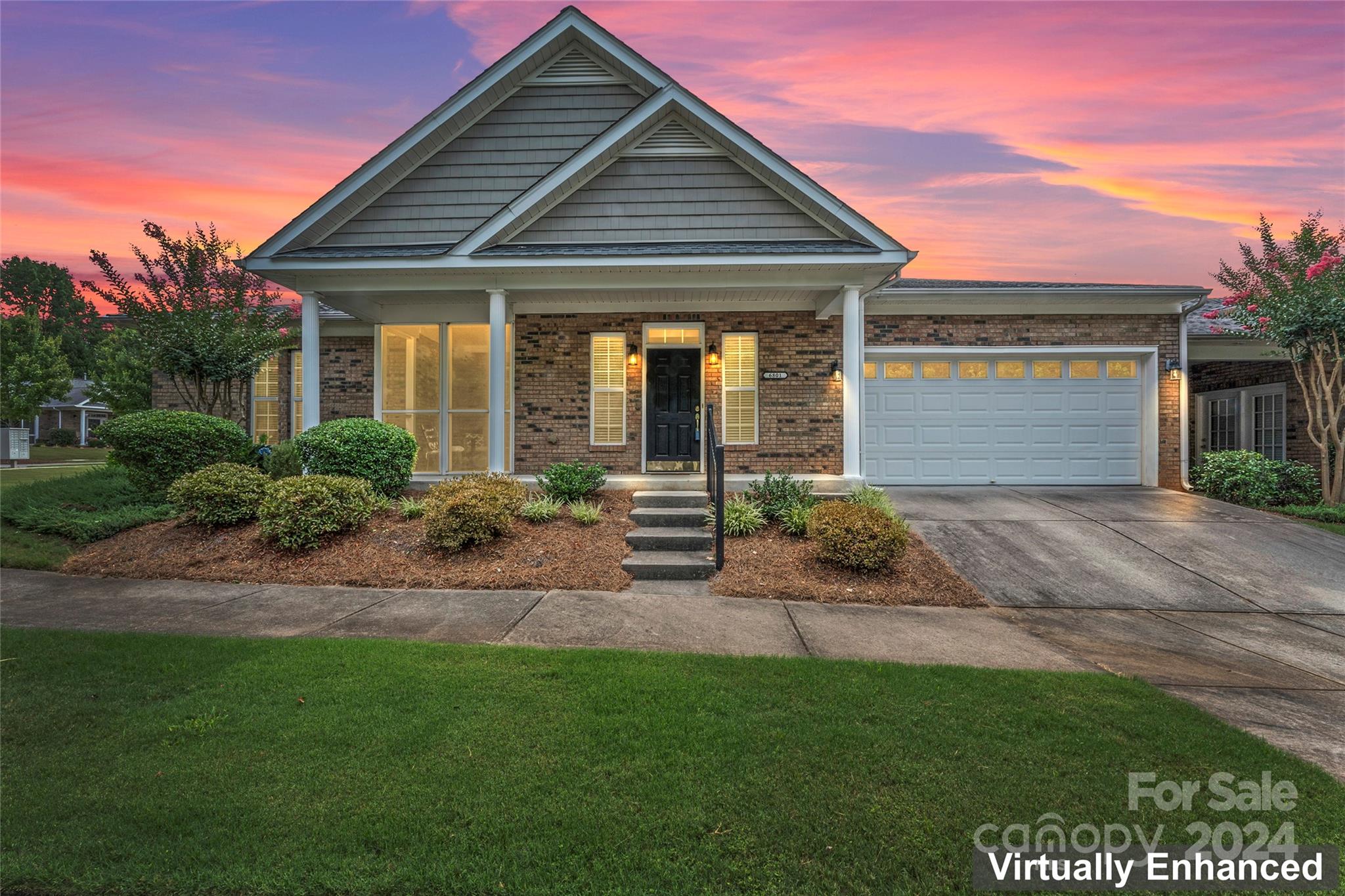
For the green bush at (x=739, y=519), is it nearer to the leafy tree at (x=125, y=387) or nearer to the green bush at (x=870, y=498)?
the green bush at (x=870, y=498)

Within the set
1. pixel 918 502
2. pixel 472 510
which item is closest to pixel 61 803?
pixel 472 510

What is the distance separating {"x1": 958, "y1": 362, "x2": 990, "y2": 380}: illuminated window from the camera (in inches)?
452

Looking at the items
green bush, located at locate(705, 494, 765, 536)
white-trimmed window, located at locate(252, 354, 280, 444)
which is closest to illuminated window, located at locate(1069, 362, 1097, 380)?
green bush, located at locate(705, 494, 765, 536)

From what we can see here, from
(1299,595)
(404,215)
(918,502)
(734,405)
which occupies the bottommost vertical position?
(1299,595)

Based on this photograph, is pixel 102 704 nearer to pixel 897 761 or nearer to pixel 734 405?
pixel 897 761

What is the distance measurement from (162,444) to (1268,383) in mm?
20012

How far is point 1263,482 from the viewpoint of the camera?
32.6 ft

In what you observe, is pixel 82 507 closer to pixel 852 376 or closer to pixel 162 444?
pixel 162 444

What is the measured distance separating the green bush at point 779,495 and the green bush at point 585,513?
229 cm

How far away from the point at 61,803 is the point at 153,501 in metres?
7.89

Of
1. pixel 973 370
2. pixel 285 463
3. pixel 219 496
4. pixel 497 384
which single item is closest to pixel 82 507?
pixel 219 496

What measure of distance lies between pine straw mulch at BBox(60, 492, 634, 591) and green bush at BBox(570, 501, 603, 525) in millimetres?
72

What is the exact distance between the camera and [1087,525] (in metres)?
8.36

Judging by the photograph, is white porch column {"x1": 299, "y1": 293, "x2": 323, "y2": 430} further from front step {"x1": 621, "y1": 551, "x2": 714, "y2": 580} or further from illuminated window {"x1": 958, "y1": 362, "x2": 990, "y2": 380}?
illuminated window {"x1": 958, "y1": 362, "x2": 990, "y2": 380}
